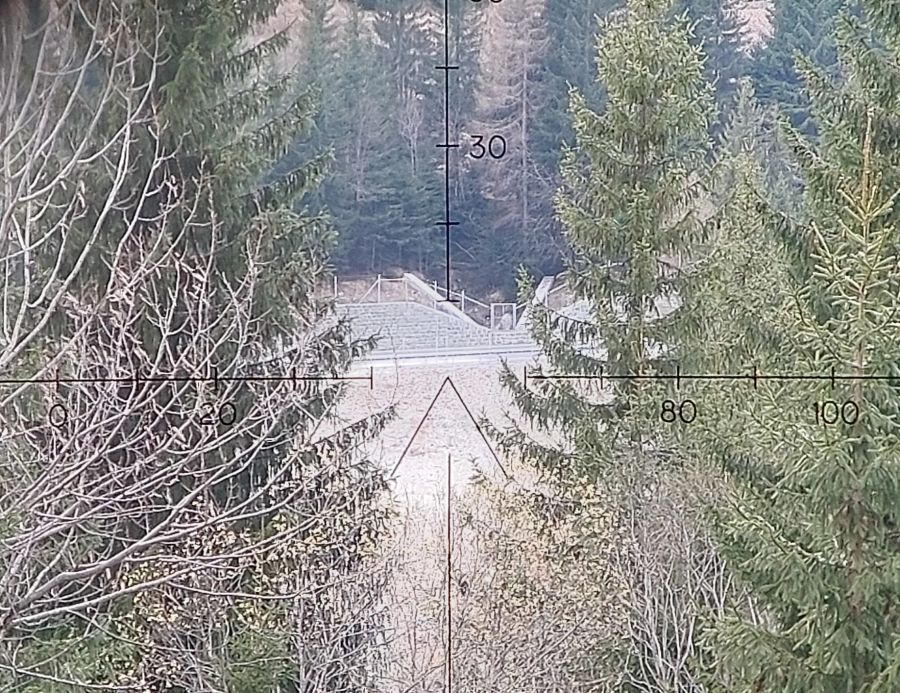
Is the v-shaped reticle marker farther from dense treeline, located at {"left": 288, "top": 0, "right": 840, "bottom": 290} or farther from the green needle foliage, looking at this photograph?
dense treeline, located at {"left": 288, "top": 0, "right": 840, "bottom": 290}

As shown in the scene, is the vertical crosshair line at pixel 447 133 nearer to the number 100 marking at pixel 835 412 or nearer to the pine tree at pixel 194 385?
the pine tree at pixel 194 385

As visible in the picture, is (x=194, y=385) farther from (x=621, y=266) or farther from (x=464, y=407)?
(x=621, y=266)

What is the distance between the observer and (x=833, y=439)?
7.19ft

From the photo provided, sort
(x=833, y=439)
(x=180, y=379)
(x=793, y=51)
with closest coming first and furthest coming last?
(x=833, y=439)
(x=793, y=51)
(x=180, y=379)

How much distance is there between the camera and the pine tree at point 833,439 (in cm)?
216

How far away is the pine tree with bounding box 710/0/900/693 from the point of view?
216cm

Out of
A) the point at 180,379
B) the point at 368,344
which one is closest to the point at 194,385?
the point at 180,379

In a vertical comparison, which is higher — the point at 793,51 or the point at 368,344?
the point at 793,51

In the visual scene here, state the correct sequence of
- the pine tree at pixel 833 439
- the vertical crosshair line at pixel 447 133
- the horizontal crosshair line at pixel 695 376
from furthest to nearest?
the vertical crosshair line at pixel 447 133 < the horizontal crosshair line at pixel 695 376 < the pine tree at pixel 833 439

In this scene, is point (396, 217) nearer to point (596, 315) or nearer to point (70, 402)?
point (596, 315)

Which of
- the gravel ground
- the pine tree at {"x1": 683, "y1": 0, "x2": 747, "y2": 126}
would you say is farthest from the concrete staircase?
the pine tree at {"x1": 683, "y1": 0, "x2": 747, "y2": 126}

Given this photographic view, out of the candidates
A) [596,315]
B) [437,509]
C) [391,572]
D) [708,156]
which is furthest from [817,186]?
[391,572]

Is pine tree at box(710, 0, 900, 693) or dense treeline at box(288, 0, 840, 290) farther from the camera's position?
dense treeline at box(288, 0, 840, 290)

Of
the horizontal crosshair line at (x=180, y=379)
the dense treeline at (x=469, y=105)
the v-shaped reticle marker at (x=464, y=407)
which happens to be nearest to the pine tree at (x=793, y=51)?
the dense treeline at (x=469, y=105)
